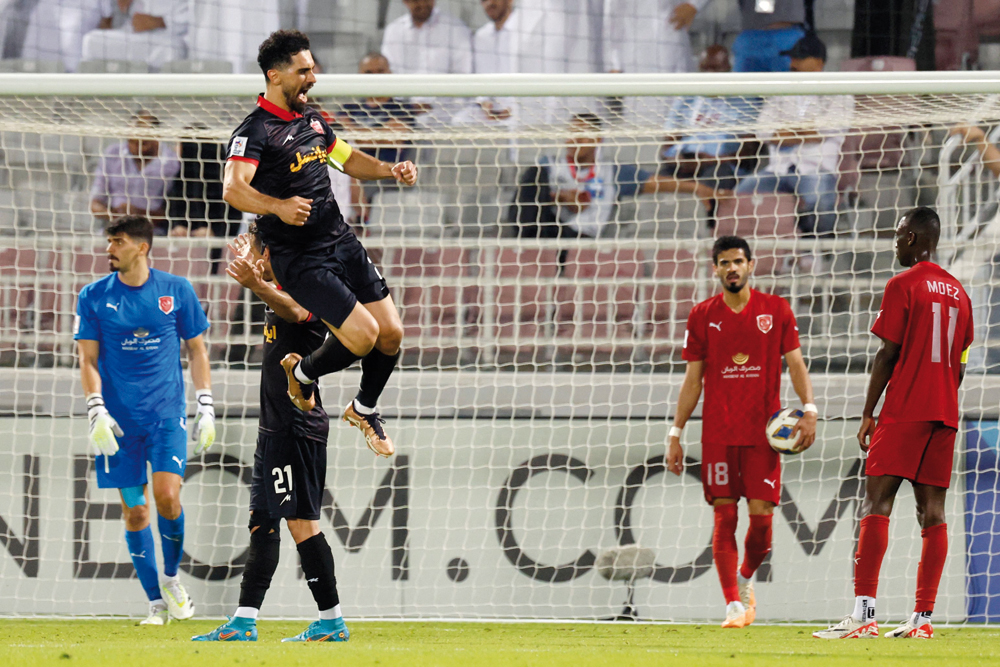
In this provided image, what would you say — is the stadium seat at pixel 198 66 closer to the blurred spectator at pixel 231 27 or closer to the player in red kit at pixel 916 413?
the blurred spectator at pixel 231 27

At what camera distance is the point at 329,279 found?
12.4ft

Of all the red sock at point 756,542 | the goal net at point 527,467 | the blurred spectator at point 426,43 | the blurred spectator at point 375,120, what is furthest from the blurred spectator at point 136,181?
the red sock at point 756,542

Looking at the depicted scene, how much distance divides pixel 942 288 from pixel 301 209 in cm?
265

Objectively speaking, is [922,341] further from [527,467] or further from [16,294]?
[16,294]

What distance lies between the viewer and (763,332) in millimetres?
5047

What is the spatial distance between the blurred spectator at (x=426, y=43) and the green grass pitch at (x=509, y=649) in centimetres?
512

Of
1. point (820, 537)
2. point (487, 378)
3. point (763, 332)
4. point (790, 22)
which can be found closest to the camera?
point (763, 332)

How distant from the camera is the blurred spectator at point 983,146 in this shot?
19.9 feet

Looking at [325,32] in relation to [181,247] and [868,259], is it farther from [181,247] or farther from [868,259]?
[868,259]

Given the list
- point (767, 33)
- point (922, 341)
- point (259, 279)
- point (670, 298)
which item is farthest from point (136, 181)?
point (922, 341)

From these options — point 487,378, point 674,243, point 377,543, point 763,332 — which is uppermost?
point 674,243

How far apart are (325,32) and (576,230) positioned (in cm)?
313

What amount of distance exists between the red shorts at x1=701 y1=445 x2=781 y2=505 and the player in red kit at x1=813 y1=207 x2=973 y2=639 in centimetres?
65

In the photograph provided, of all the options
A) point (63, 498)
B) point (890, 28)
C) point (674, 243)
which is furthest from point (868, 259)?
point (63, 498)
